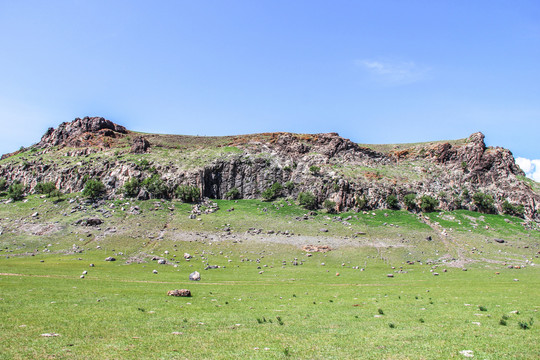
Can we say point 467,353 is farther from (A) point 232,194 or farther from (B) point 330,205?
(A) point 232,194

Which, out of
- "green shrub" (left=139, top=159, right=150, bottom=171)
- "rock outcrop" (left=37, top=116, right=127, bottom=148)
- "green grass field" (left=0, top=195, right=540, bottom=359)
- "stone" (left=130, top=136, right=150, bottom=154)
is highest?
"rock outcrop" (left=37, top=116, right=127, bottom=148)

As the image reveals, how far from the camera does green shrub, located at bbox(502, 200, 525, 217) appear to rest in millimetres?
82500

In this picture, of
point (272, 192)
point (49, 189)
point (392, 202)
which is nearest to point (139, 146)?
point (49, 189)

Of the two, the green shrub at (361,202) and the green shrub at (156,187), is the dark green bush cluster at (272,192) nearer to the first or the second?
the green shrub at (361,202)

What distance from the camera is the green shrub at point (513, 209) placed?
82.5m

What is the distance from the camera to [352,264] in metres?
51.7

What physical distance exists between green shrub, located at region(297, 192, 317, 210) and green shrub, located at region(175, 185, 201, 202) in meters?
29.6

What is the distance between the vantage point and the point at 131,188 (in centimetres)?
8225

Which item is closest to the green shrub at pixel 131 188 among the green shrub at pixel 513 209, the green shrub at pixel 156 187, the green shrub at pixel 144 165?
the green shrub at pixel 156 187

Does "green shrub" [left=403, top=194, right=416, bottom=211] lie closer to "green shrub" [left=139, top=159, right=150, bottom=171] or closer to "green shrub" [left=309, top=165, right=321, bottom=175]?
"green shrub" [left=309, top=165, right=321, bottom=175]

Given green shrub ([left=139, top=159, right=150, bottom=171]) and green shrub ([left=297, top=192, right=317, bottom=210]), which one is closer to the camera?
green shrub ([left=297, top=192, right=317, bottom=210])

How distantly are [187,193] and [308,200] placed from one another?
33.8 m

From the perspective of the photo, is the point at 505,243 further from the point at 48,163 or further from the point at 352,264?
the point at 48,163

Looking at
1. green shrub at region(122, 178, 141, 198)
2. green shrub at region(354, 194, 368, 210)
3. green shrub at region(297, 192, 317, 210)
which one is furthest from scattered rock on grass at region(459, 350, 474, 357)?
green shrub at region(122, 178, 141, 198)
